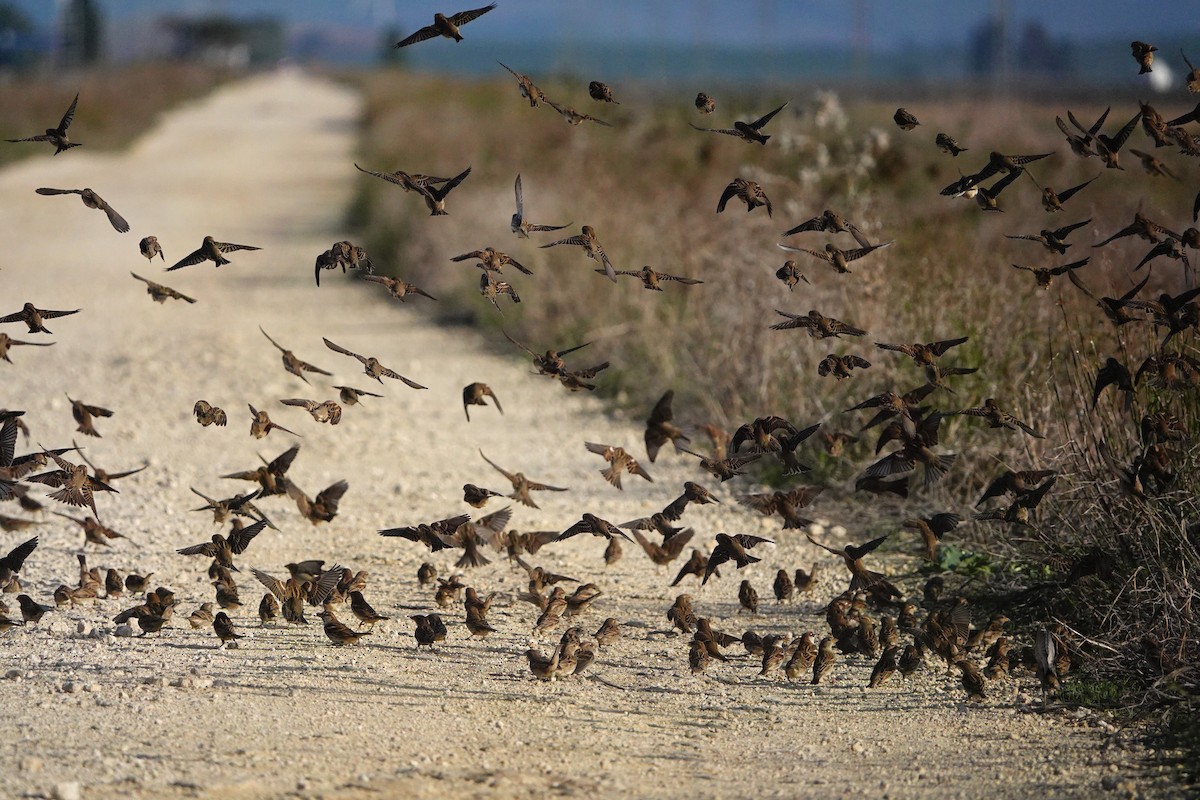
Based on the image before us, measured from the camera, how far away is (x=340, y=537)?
615 centimetres

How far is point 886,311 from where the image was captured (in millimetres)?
6891

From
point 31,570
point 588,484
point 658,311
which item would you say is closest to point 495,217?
point 658,311

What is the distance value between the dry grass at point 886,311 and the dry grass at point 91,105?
14175 mm

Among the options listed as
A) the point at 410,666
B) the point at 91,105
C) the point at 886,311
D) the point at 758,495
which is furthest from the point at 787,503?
the point at 91,105

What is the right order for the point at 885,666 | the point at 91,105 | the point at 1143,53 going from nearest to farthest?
1. the point at 1143,53
2. the point at 885,666
3. the point at 91,105

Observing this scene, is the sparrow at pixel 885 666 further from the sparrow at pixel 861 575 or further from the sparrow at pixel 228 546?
the sparrow at pixel 228 546

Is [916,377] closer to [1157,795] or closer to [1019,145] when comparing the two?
[1157,795]

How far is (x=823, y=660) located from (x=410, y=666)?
4.67 feet

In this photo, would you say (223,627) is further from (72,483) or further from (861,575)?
(861,575)

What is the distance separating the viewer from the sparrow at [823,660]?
4.39m

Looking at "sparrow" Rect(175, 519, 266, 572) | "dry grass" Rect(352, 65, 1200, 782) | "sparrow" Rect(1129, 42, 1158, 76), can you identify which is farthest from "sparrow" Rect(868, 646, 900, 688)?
"sparrow" Rect(175, 519, 266, 572)

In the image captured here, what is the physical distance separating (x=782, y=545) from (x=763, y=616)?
3.45 ft

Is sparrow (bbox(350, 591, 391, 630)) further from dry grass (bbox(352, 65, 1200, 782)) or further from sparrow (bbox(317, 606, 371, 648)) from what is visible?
dry grass (bbox(352, 65, 1200, 782))

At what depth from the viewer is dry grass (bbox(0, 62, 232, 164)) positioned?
30938 mm
